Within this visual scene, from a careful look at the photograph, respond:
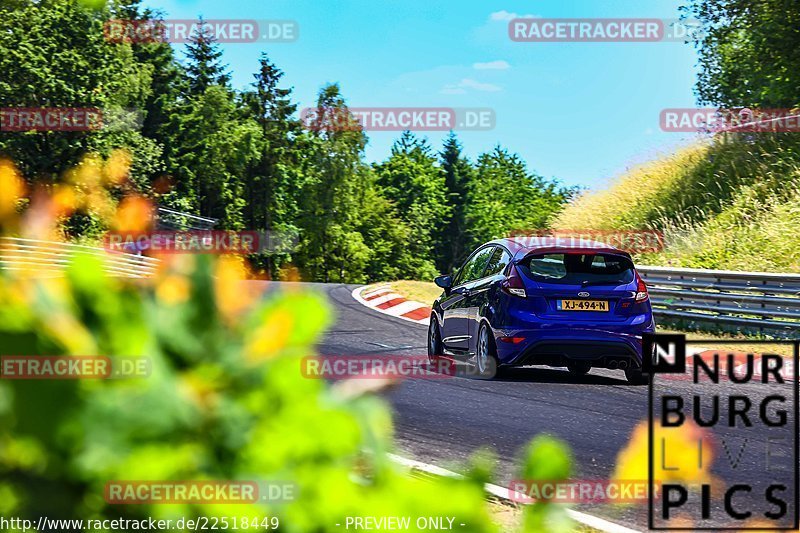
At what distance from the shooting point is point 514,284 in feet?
32.6

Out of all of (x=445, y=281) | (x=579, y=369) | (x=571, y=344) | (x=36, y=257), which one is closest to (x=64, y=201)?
(x=36, y=257)

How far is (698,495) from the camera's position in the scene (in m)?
5.59

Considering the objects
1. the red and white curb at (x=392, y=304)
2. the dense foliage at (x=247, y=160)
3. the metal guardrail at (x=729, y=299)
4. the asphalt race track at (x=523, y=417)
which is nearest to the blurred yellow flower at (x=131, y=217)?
the asphalt race track at (x=523, y=417)

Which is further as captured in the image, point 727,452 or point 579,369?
point 579,369

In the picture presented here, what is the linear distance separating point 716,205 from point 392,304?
1147 centimetres

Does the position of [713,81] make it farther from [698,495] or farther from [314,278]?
[314,278]

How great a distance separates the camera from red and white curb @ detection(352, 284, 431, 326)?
17750 millimetres

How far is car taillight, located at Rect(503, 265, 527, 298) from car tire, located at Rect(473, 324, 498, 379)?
1.84ft

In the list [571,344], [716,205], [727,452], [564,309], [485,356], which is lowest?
[727,452]

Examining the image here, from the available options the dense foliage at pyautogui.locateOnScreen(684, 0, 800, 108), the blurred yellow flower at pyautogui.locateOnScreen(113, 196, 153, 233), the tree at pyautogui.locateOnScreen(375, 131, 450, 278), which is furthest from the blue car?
the tree at pyautogui.locateOnScreen(375, 131, 450, 278)

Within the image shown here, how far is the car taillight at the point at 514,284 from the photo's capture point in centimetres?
989

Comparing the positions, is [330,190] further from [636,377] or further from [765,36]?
[636,377]

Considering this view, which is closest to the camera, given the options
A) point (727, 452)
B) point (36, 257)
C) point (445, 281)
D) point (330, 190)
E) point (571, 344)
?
point (36, 257)

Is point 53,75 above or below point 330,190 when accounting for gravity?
above
